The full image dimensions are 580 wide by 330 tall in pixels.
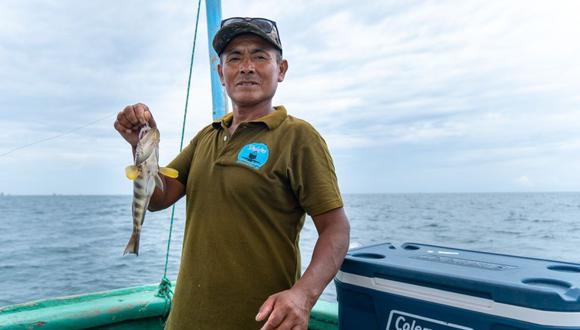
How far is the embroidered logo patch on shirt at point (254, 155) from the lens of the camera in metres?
1.86

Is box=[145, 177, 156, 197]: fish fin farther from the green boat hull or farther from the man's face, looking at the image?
the green boat hull

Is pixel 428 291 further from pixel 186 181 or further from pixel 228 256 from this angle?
pixel 186 181

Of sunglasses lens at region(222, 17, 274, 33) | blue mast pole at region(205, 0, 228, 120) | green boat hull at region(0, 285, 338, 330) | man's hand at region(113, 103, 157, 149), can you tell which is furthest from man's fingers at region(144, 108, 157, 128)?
green boat hull at region(0, 285, 338, 330)

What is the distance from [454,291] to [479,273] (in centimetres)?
12

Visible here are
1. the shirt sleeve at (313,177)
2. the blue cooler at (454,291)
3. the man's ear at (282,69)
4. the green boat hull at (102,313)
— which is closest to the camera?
the blue cooler at (454,291)

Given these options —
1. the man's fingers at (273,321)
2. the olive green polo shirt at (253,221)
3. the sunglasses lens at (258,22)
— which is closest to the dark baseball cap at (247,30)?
the sunglasses lens at (258,22)

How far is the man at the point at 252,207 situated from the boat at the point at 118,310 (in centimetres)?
94

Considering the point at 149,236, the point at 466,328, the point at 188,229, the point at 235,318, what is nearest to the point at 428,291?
the point at 466,328

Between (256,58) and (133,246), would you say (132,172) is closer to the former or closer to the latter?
(133,246)

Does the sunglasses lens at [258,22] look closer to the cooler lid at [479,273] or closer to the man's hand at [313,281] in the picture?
the man's hand at [313,281]

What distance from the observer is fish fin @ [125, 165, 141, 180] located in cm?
173

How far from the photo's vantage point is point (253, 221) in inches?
71.9

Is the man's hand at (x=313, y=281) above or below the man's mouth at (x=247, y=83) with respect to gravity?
below

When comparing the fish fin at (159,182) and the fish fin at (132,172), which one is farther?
the fish fin at (159,182)
